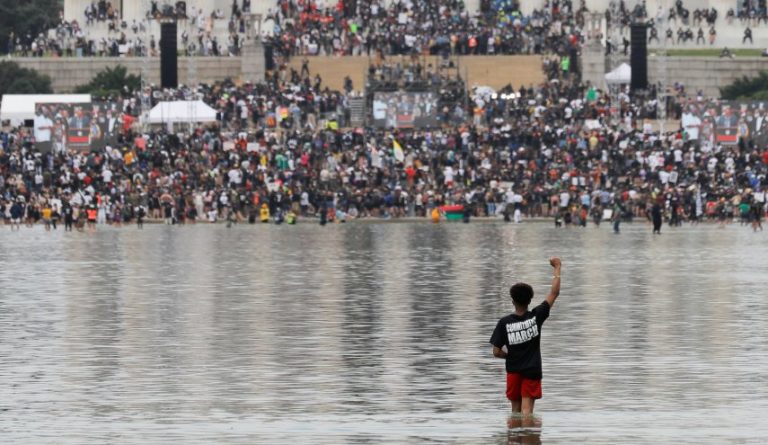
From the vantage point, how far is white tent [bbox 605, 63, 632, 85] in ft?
313

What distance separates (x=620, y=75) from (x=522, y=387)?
74.5m

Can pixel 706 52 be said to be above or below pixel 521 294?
above

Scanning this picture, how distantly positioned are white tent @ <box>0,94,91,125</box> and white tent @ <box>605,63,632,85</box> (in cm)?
2103

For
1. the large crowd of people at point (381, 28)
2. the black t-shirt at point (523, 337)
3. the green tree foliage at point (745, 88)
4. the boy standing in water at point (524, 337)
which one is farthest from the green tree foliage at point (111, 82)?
the black t-shirt at point (523, 337)

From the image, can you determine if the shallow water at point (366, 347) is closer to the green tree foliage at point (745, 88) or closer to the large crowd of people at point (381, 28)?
the green tree foliage at point (745, 88)

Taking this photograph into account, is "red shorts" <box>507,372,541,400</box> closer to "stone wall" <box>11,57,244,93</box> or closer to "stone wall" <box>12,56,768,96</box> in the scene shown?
"stone wall" <box>12,56,768,96</box>

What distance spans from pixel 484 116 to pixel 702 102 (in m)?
8.62

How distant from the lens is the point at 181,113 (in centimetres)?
8931

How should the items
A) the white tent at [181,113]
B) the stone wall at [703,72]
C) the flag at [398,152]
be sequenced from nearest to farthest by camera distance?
the flag at [398,152]
the white tent at [181,113]
the stone wall at [703,72]

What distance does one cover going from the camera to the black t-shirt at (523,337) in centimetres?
2180

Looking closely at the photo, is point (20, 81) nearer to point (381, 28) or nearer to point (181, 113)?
point (181, 113)

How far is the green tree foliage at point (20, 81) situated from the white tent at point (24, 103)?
17.9ft

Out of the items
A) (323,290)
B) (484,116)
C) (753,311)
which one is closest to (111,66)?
(484,116)

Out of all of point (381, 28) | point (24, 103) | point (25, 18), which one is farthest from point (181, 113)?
point (25, 18)
